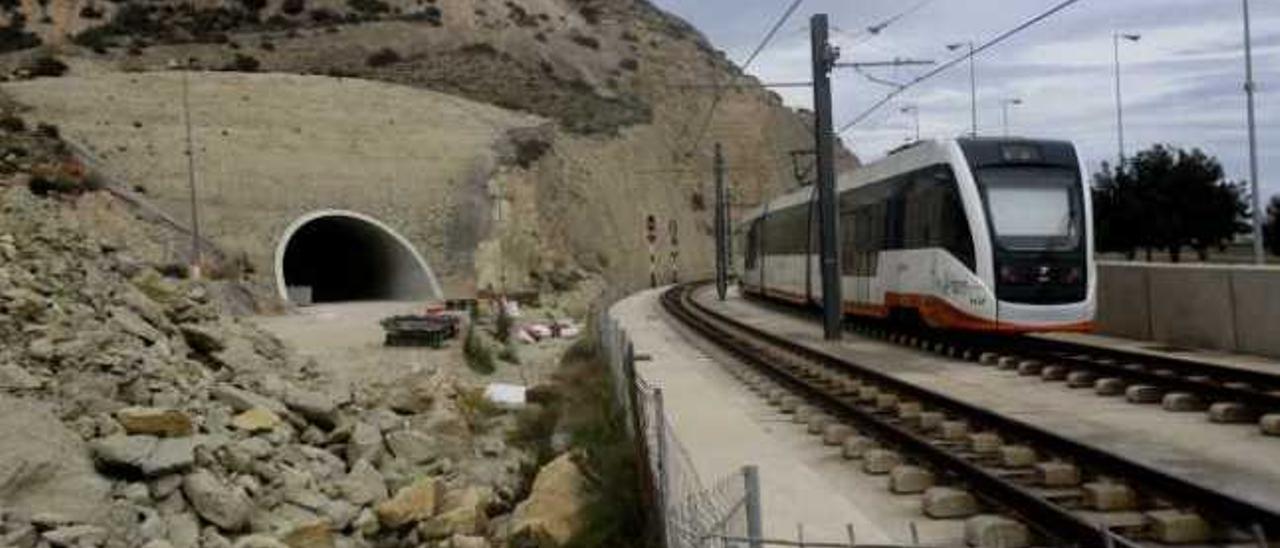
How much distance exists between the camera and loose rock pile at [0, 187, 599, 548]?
15.8 metres

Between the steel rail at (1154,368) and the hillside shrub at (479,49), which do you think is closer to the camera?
the steel rail at (1154,368)

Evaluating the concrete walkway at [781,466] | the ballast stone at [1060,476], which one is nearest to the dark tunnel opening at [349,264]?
the concrete walkway at [781,466]

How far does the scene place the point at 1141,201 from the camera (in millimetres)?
58469

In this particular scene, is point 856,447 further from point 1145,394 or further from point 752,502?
point 752,502

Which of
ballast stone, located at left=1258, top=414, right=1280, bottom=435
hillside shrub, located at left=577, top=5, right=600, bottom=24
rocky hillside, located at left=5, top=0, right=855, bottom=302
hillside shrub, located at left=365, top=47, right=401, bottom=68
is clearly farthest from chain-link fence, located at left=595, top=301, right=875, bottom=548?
hillside shrub, located at left=577, top=5, right=600, bottom=24

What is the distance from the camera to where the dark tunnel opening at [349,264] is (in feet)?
172

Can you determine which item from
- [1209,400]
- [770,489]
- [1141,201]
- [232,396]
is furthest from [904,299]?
[1141,201]

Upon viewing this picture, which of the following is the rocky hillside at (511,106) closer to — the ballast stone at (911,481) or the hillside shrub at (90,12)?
the hillside shrub at (90,12)

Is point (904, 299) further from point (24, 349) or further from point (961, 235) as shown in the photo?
point (24, 349)

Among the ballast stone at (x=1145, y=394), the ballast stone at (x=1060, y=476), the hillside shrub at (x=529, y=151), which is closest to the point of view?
the ballast stone at (x=1060, y=476)

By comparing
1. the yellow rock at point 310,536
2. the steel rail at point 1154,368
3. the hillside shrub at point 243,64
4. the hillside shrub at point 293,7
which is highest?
the hillside shrub at point 293,7

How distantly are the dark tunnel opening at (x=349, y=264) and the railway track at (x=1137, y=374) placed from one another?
3104 cm

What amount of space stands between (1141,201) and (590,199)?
3157 cm

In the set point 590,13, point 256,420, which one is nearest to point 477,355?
point 256,420
